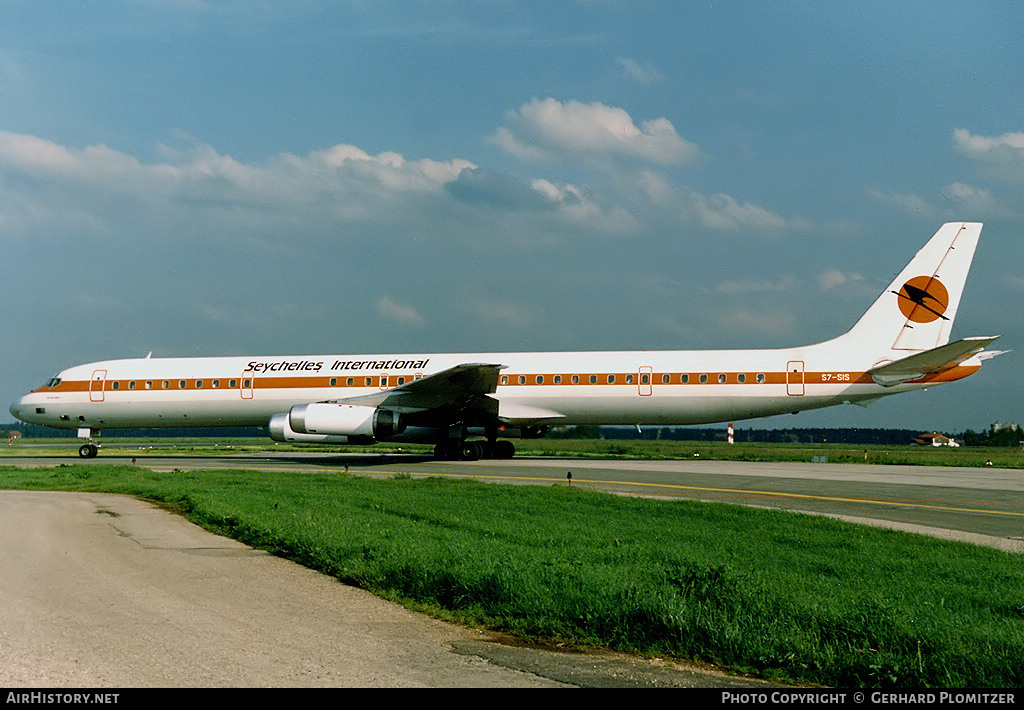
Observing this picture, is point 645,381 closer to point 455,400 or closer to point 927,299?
point 455,400

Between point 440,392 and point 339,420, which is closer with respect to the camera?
point 339,420

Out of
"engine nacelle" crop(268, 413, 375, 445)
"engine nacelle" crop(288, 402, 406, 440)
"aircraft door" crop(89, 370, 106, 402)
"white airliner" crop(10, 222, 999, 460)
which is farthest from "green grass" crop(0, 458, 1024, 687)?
"aircraft door" crop(89, 370, 106, 402)

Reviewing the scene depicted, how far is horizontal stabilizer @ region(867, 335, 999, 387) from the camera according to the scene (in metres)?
25.2

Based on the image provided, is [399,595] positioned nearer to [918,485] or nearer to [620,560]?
[620,560]

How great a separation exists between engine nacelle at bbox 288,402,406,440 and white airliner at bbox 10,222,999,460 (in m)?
0.04

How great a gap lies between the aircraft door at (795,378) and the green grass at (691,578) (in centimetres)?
1529

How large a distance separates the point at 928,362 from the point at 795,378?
3958 millimetres

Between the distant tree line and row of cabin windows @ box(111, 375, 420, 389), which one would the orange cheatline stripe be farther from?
the distant tree line

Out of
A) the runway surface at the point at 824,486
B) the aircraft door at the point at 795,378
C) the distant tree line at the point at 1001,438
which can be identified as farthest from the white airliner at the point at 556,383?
the distant tree line at the point at 1001,438

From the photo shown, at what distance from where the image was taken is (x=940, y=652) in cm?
528

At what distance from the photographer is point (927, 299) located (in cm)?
2838

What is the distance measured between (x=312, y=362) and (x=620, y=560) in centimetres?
2511

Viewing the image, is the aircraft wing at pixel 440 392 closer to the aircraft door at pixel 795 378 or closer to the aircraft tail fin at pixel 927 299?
the aircraft door at pixel 795 378

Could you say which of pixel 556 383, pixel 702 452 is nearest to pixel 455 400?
pixel 556 383
